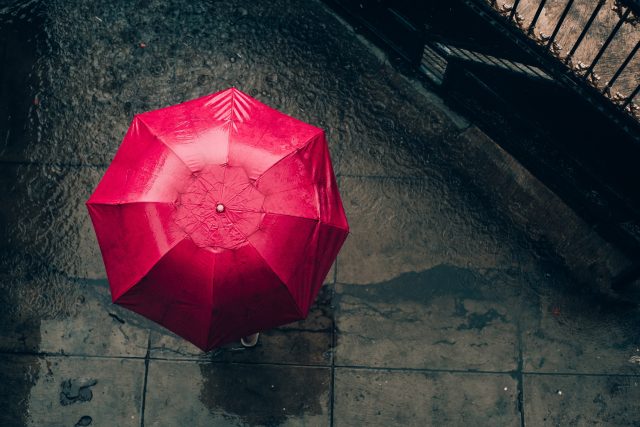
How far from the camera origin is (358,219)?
5449 mm

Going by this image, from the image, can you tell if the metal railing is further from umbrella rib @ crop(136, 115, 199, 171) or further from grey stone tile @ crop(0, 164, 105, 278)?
grey stone tile @ crop(0, 164, 105, 278)

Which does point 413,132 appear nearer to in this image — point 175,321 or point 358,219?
point 358,219

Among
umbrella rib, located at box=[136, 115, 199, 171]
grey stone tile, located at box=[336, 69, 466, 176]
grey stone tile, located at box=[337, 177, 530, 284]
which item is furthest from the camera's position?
grey stone tile, located at box=[336, 69, 466, 176]

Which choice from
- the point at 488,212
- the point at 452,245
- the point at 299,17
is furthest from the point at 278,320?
the point at 299,17

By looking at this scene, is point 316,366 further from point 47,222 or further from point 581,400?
point 47,222

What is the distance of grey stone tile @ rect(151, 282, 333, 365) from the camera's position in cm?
Result: 521

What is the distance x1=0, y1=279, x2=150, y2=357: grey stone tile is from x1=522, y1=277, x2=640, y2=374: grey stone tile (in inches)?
139

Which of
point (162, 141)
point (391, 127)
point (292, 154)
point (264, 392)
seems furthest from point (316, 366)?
point (162, 141)

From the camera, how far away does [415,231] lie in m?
5.45

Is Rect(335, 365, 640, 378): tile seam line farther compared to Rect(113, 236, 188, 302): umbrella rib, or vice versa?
Rect(335, 365, 640, 378): tile seam line

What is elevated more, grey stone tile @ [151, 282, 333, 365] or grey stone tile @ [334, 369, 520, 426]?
grey stone tile @ [151, 282, 333, 365]

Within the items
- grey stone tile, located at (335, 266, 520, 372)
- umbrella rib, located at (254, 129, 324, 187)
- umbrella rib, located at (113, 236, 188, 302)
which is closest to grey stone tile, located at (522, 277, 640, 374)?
grey stone tile, located at (335, 266, 520, 372)

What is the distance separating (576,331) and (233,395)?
3184mm

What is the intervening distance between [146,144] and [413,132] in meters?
2.73
